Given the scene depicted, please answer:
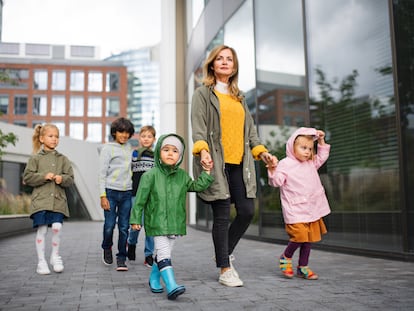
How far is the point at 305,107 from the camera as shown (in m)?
7.68

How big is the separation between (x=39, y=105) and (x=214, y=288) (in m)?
61.2

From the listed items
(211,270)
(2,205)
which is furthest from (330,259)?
(2,205)

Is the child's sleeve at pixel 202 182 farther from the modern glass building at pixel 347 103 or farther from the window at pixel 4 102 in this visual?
the window at pixel 4 102

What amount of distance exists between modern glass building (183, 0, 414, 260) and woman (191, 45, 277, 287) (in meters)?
2.34

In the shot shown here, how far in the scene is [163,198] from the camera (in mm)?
3646

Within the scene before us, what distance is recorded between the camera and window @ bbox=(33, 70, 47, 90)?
61156 millimetres

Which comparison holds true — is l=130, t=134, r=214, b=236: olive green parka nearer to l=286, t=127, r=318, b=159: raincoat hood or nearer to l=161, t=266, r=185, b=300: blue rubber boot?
l=161, t=266, r=185, b=300: blue rubber boot

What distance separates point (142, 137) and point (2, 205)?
975 cm

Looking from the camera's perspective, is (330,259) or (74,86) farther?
(74,86)

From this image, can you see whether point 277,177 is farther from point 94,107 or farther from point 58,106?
point 58,106

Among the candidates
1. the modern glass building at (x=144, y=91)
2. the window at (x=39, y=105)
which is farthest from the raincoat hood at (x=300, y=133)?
the modern glass building at (x=144, y=91)

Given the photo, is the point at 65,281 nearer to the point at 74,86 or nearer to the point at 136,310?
the point at 136,310

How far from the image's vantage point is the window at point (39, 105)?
60.5 metres

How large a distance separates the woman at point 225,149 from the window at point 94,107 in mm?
58269
